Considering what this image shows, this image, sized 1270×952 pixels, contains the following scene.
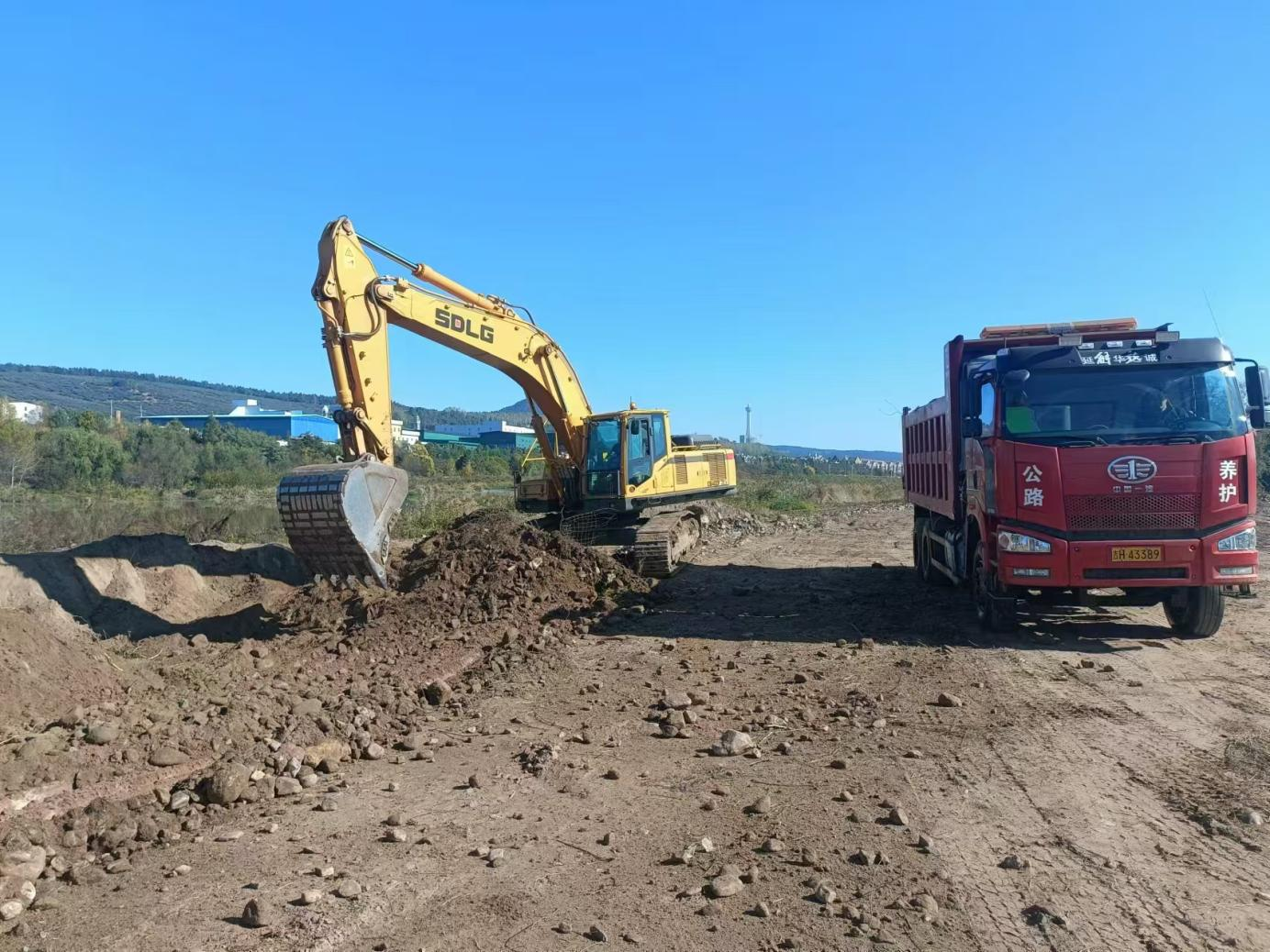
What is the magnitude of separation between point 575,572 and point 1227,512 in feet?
24.3

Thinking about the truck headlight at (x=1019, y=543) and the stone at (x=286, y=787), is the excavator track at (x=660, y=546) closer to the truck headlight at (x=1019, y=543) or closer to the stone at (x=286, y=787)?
the truck headlight at (x=1019, y=543)

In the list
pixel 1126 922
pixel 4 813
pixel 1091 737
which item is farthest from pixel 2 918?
pixel 1091 737

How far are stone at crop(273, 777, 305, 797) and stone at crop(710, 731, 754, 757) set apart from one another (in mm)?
2619

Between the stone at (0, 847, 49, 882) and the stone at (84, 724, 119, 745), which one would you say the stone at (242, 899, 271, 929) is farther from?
the stone at (84, 724, 119, 745)

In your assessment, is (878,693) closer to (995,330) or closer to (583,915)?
(583,915)

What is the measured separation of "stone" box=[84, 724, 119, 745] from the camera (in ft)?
18.2

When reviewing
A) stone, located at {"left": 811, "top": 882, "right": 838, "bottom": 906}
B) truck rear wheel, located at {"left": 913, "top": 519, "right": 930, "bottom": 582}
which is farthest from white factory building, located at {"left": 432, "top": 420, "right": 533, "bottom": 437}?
stone, located at {"left": 811, "top": 882, "right": 838, "bottom": 906}

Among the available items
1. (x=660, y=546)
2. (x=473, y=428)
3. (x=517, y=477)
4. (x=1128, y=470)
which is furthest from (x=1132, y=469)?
(x=473, y=428)

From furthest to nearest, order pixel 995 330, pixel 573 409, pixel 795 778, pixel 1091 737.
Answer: pixel 573 409, pixel 995 330, pixel 1091 737, pixel 795 778

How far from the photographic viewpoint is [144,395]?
418ft

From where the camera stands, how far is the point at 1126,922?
11.8 feet

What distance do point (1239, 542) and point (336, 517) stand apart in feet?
29.0

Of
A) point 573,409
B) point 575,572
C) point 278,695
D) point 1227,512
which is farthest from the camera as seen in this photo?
point 573,409

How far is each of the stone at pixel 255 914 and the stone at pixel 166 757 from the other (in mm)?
2122
